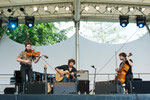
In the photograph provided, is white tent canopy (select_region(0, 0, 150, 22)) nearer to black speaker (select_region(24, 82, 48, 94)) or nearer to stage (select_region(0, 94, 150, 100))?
black speaker (select_region(24, 82, 48, 94))

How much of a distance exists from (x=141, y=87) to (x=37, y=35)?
13021 millimetres

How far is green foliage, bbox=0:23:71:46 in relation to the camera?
1562cm

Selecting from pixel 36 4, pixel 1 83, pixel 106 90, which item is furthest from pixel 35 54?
pixel 1 83

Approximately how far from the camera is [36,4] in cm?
966

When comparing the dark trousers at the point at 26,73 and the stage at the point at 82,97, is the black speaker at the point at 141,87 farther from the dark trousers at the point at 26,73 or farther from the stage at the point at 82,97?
the dark trousers at the point at 26,73

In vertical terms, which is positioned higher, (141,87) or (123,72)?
(123,72)

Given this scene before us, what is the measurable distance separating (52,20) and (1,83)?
4.02 metres

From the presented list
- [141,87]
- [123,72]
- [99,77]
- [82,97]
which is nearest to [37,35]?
[99,77]

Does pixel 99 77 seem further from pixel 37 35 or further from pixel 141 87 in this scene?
pixel 37 35

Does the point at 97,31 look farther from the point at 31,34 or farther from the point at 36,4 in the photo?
the point at 36,4

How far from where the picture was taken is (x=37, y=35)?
16031 mm

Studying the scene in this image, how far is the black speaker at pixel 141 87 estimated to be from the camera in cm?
367

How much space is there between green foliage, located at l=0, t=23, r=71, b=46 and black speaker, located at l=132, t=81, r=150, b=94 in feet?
39.5

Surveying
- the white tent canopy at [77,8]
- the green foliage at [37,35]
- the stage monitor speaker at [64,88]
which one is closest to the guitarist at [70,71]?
the stage monitor speaker at [64,88]
